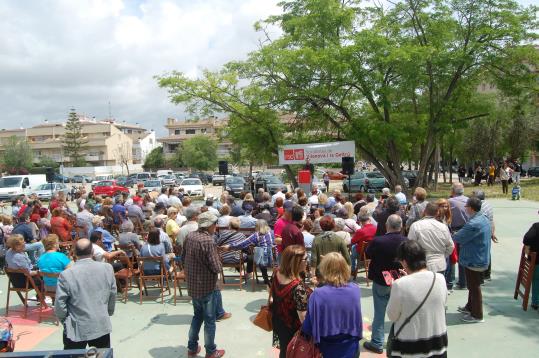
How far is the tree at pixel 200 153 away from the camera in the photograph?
2327 inches

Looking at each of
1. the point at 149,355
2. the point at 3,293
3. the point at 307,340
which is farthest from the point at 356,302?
the point at 3,293

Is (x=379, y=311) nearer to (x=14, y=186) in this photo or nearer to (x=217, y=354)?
(x=217, y=354)

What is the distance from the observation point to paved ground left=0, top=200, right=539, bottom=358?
16.5ft

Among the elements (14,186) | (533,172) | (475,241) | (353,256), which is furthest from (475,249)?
(533,172)

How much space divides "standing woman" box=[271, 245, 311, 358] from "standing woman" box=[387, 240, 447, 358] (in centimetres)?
67

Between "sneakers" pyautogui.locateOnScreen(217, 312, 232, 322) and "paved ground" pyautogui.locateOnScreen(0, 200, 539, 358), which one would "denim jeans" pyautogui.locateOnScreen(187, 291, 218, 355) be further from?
"sneakers" pyautogui.locateOnScreen(217, 312, 232, 322)

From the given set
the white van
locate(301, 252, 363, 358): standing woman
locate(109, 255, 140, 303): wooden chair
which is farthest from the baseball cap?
the white van

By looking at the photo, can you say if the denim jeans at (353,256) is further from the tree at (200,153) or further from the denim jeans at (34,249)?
the tree at (200,153)

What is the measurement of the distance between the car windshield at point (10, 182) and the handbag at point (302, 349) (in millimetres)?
30276

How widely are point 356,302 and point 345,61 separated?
16.8 meters

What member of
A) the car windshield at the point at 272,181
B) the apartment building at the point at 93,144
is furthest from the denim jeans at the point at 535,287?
the apartment building at the point at 93,144

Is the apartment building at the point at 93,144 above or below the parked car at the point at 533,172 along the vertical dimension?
above

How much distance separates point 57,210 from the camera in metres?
9.62

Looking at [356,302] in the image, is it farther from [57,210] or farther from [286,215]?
[57,210]
